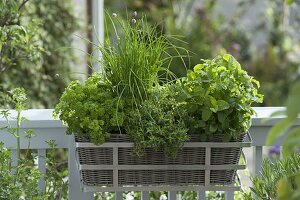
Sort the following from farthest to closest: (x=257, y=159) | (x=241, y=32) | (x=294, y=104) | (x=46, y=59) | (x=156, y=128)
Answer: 1. (x=241, y=32)
2. (x=46, y=59)
3. (x=257, y=159)
4. (x=156, y=128)
5. (x=294, y=104)

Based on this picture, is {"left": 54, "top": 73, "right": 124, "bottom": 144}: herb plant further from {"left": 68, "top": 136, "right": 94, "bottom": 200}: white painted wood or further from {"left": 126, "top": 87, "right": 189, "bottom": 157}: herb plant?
{"left": 68, "top": 136, "right": 94, "bottom": 200}: white painted wood

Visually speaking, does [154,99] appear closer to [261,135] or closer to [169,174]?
[169,174]

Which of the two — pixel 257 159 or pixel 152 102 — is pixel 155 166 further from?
pixel 257 159

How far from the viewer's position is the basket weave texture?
252cm

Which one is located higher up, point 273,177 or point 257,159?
point 257,159

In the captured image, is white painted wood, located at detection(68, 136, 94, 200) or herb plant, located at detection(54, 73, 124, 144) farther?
white painted wood, located at detection(68, 136, 94, 200)

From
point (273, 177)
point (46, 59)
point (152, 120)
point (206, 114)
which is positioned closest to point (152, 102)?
point (152, 120)

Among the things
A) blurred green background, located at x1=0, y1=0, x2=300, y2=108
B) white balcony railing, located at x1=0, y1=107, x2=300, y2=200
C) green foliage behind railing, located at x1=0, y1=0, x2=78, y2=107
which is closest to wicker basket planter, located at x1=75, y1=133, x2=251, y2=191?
white balcony railing, located at x1=0, y1=107, x2=300, y2=200

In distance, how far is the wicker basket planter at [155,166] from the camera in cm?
252

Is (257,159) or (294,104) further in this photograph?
(257,159)

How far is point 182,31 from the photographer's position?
26.4 feet

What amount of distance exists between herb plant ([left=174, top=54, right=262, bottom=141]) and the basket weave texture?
0.04m

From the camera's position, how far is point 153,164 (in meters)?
2.54

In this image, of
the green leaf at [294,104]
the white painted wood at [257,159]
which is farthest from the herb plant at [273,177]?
the green leaf at [294,104]
